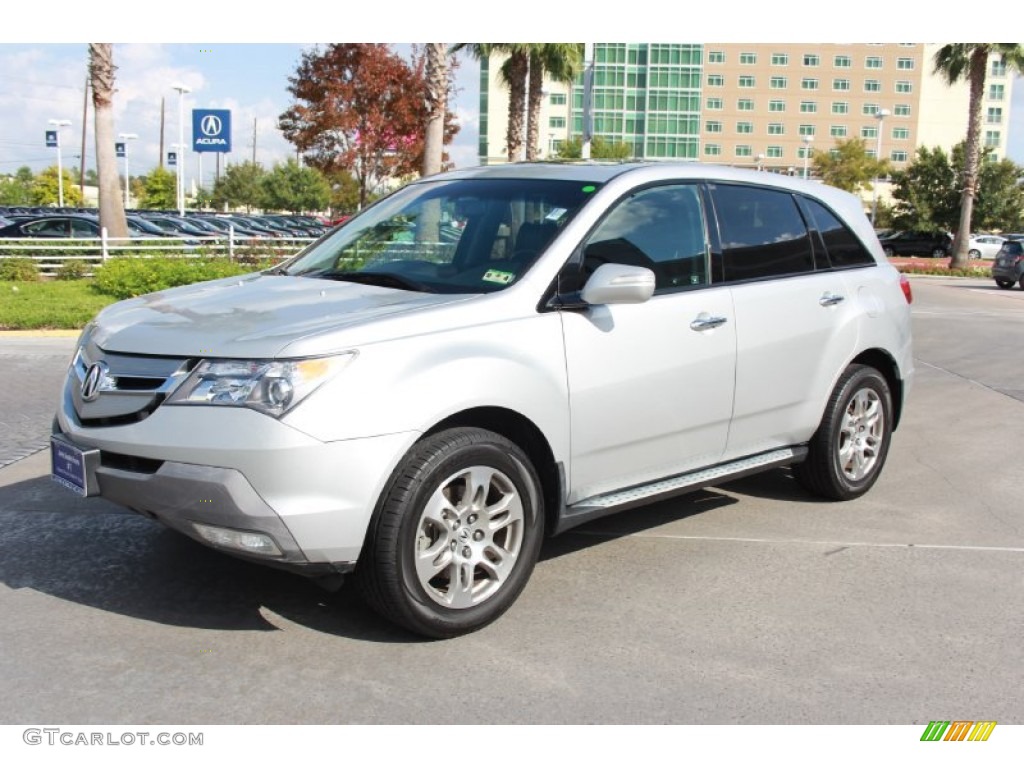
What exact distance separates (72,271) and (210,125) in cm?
555

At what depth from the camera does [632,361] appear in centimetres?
451

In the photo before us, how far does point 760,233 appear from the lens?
534 centimetres

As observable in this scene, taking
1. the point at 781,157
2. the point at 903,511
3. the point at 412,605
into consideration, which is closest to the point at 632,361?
the point at 412,605

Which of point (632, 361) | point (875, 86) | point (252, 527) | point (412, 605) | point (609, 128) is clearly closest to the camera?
point (252, 527)

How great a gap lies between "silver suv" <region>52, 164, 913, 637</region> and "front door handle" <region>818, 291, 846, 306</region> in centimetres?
1

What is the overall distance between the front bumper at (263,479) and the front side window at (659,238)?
142 centimetres

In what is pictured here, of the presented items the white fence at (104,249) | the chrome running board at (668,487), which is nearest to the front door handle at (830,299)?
the chrome running board at (668,487)

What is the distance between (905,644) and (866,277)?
2523 mm

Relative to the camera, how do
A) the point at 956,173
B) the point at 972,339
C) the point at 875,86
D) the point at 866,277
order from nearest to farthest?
the point at 866,277, the point at 972,339, the point at 956,173, the point at 875,86

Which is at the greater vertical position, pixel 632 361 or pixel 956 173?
pixel 956 173

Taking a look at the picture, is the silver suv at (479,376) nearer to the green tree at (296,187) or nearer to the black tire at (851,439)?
the black tire at (851,439)

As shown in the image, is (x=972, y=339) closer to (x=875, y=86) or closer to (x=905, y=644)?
(x=905, y=644)

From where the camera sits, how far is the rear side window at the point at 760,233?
202 inches

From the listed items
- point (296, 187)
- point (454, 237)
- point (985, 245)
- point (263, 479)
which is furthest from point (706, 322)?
point (296, 187)
